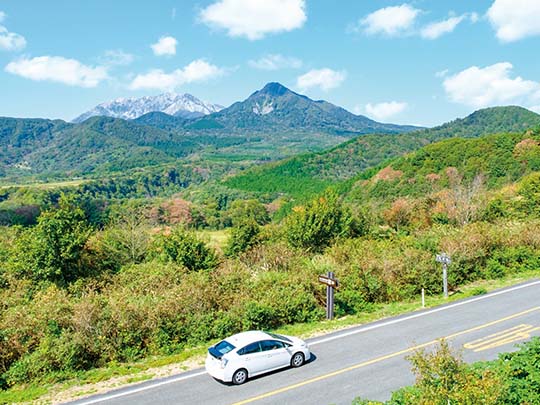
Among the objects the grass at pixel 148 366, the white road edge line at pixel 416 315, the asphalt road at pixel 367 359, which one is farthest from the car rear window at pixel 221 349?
the white road edge line at pixel 416 315

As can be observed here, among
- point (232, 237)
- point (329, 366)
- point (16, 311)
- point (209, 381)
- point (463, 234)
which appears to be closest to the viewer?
point (209, 381)

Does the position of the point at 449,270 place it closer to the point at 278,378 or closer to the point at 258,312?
the point at 258,312

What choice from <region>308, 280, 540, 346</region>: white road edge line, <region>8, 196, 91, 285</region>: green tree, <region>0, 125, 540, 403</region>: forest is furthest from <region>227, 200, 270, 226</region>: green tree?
<region>308, 280, 540, 346</region>: white road edge line

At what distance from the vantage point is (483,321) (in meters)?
16.6

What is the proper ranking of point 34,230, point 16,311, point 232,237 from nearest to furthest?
point 16,311
point 34,230
point 232,237

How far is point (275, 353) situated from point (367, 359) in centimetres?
323

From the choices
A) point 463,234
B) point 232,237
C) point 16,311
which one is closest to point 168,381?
point 16,311

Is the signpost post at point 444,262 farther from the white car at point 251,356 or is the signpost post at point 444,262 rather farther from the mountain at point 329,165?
the mountain at point 329,165

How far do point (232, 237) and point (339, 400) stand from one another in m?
29.4

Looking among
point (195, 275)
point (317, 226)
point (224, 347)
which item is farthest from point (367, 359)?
point (317, 226)

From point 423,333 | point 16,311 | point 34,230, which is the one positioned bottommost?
point 423,333

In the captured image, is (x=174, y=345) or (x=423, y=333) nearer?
(x=174, y=345)

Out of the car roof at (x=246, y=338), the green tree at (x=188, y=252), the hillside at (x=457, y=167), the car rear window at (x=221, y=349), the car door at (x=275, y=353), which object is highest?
the hillside at (x=457, y=167)

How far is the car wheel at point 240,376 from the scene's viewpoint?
39.4 feet
